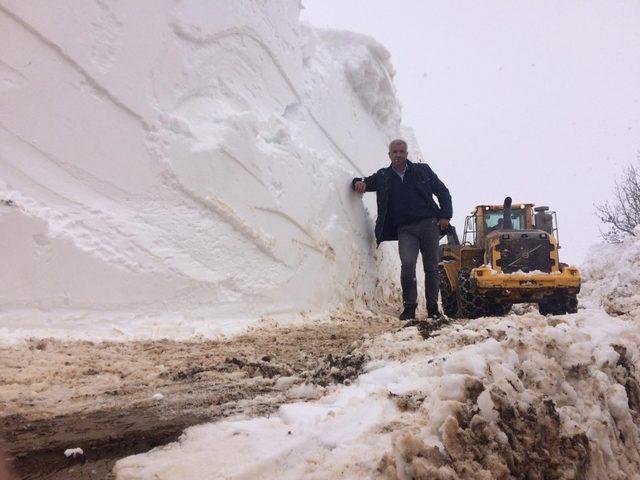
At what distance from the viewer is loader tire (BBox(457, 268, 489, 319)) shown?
6484 mm

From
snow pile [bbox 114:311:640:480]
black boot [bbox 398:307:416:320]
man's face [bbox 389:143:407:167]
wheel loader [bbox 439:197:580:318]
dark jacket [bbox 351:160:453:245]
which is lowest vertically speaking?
snow pile [bbox 114:311:640:480]

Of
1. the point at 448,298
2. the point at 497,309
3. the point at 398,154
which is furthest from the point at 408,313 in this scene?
the point at 448,298

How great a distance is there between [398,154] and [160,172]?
113 inches

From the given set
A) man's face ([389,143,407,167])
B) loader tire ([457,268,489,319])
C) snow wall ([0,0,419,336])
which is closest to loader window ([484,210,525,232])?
loader tire ([457,268,489,319])

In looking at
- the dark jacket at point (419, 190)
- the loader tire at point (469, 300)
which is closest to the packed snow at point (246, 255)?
the dark jacket at point (419, 190)

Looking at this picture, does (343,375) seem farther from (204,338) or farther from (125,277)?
(125,277)

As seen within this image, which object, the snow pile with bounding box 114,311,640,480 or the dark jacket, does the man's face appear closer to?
the dark jacket

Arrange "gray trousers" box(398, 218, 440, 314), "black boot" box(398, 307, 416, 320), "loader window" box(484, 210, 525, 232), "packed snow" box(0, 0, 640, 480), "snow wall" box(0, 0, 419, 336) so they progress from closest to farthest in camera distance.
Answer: "packed snow" box(0, 0, 640, 480) → "snow wall" box(0, 0, 419, 336) → "black boot" box(398, 307, 416, 320) → "gray trousers" box(398, 218, 440, 314) → "loader window" box(484, 210, 525, 232)

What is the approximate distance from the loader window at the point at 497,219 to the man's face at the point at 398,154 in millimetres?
2974

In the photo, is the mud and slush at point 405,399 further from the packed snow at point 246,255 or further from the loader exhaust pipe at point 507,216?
the loader exhaust pipe at point 507,216

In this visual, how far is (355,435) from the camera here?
1.58 m

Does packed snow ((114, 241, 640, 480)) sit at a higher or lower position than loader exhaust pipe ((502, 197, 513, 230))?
lower

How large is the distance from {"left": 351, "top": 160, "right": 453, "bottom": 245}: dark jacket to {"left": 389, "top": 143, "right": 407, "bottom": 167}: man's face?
0.34 feet

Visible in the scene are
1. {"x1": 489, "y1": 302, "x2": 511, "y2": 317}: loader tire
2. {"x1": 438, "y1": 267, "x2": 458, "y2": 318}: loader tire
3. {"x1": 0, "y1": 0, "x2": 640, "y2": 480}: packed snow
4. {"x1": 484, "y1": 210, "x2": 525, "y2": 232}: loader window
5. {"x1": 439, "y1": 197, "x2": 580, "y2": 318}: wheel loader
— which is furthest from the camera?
{"x1": 484, "y1": 210, "x2": 525, "y2": 232}: loader window
